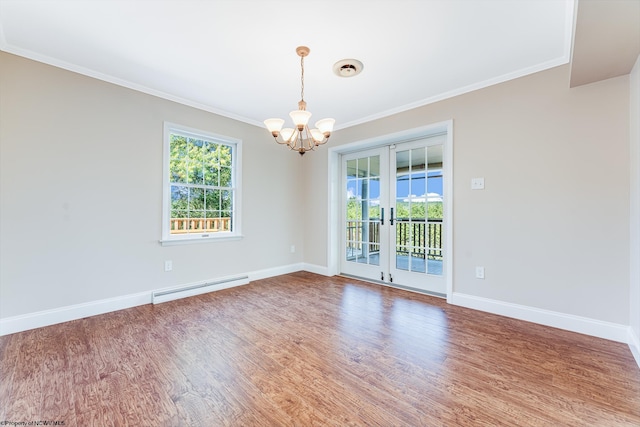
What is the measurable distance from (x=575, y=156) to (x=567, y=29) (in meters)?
1.09

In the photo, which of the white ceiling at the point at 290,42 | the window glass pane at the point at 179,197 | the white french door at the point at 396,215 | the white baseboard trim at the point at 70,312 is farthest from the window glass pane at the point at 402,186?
the white baseboard trim at the point at 70,312

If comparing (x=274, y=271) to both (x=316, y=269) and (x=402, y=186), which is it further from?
(x=402, y=186)

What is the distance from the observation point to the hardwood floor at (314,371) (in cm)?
146

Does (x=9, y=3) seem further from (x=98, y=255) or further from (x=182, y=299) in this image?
(x=182, y=299)

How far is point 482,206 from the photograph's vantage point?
9.90 ft

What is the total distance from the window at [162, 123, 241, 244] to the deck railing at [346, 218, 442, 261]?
2.07 m

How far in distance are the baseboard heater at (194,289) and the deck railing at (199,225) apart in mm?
746

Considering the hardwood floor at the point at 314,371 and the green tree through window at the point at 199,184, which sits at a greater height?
the green tree through window at the point at 199,184

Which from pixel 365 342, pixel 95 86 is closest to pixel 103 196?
pixel 95 86

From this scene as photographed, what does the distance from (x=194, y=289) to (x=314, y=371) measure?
236 centimetres

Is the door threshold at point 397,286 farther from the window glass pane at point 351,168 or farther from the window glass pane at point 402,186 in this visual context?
the window glass pane at point 351,168

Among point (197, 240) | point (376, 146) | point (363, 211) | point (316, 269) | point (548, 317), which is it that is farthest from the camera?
point (316, 269)

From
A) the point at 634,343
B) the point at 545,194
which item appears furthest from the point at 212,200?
the point at 634,343

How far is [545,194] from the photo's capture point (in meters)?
2.62
